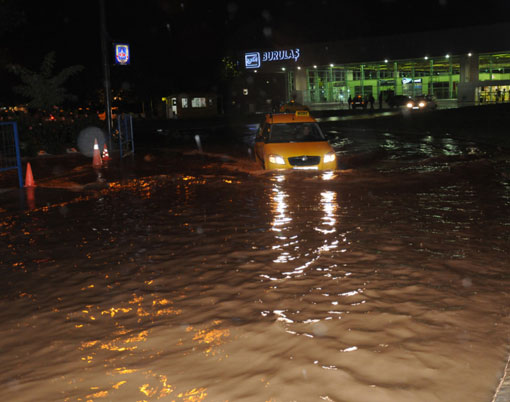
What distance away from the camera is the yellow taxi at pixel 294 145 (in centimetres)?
1425

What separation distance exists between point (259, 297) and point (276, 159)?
869 cm

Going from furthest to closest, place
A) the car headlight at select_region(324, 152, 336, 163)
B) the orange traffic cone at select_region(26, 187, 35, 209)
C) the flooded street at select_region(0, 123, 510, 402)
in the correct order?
the car headlight at select_region(324, 152, 336, 163) → the orange traffic cone at select_region(26, 187, 35, 209) → the flooded street at select_region(0, 123, 510, 402)

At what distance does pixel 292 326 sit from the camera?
5086 mm

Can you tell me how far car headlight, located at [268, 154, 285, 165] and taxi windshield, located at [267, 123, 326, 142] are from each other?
73cm

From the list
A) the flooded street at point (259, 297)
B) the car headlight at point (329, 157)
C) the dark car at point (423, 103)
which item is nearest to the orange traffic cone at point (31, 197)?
the flooded street at point (259, 297)

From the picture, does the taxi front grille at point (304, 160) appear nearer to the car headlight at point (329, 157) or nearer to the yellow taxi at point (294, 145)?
the yellow taxi at point (294, 145)

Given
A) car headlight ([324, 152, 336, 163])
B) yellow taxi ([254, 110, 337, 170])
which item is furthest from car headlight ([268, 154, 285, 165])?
car headlight ([324, 152, 336, 163])

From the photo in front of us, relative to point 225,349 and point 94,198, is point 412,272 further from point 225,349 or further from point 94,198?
point 94,198

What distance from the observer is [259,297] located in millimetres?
5848

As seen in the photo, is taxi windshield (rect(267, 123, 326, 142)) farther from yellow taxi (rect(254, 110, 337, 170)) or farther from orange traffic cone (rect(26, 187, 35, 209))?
orange traffic cone (rect(26, 187, 35, 209))

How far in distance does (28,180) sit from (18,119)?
27.5 feet

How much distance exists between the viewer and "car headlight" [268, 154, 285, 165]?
14.3 meters

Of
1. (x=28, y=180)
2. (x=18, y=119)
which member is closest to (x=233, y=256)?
(x=28, y=180)

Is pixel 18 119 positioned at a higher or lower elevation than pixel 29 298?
higher
